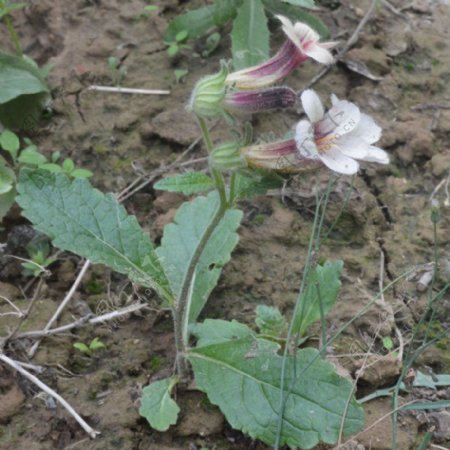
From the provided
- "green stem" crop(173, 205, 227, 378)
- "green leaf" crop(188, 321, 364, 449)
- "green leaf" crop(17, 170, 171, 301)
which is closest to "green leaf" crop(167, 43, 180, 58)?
"green leaf" crop(17, 170, 171, 301)

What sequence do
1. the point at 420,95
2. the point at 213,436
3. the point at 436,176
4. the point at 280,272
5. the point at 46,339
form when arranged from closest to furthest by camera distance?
the point at 213,436
the point at 46,339
the point at 280,272
the point at 436,176
the point at 420,95

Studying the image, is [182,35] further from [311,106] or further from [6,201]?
[311,106]

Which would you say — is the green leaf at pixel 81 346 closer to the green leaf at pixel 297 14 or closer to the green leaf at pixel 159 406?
the green leaf at pixel 159 406

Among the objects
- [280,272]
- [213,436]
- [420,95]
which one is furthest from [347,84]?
[213,436]

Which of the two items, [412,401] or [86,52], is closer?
[412,401]

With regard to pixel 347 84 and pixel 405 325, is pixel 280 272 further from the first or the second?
pixel 347 84

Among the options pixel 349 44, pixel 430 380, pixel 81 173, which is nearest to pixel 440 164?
pixel 349 44
